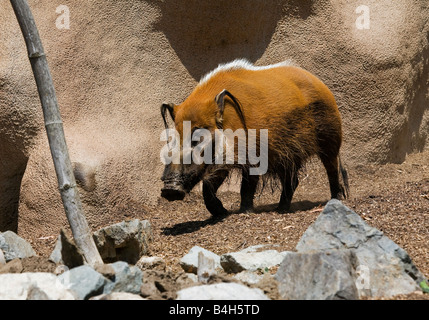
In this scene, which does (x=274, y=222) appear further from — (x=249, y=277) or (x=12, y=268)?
(x=12, y=268)

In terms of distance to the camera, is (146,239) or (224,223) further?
(224,223)

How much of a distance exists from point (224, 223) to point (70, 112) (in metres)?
2.37

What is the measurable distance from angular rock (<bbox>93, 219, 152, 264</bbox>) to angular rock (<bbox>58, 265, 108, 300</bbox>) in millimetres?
1503

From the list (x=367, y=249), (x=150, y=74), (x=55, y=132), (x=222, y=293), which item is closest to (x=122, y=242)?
(x=55, y=132)

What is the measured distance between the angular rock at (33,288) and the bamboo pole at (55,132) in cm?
75

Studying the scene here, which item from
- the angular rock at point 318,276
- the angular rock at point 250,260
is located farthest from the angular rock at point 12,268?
the angular rock at point 318,276

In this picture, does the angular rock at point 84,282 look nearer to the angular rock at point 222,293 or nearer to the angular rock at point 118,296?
the angular rock at point 118,296

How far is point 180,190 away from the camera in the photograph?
19.6 feet

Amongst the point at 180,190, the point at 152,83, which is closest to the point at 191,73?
the point at 152,83

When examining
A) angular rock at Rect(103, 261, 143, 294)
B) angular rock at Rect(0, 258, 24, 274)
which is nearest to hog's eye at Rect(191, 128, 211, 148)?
angular rock at Rect(0, 258, 24, 274)

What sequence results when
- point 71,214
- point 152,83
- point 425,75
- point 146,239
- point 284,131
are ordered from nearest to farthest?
point 71,214
point 146,239
point 284,131
point 152,83
point 425,75

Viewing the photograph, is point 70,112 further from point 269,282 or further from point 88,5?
point 269,282

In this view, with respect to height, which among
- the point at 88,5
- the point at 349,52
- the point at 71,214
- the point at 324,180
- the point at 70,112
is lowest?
the point at 324,180

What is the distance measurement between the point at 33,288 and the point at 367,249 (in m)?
2.05
